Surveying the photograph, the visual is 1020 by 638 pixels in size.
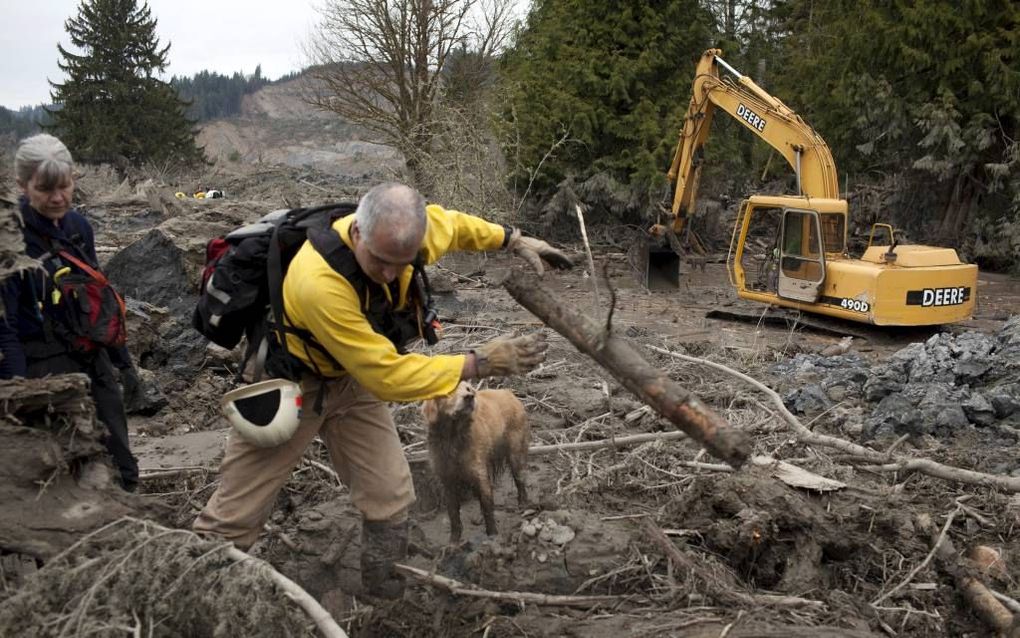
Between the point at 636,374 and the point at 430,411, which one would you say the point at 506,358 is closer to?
the point at 636,374

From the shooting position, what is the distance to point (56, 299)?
4082mm

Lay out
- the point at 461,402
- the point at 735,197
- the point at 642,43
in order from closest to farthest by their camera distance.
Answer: the point at 461,402, the point at 642,43, the point at 735,197

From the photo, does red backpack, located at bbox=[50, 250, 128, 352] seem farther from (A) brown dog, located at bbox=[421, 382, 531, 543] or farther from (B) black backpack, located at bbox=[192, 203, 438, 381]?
(A) brown dog, located at bbox=[421, 382, 531, 543]

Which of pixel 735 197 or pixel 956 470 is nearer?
pixel 956 470

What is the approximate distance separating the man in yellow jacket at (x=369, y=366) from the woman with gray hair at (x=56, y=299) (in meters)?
0.91

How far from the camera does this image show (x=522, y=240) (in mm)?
4328

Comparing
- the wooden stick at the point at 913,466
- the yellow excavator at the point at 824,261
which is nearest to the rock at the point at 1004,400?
the wooden stick at the point at 913,466

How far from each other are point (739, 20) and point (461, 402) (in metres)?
22.7

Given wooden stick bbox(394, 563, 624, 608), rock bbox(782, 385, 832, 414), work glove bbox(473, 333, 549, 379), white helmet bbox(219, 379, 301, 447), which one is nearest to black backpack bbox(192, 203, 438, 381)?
white helmet bbox(219, 379, 301, 447)

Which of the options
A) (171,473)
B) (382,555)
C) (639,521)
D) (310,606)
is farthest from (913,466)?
(171,473)

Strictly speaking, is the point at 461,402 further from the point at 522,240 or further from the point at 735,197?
the point at 735,197

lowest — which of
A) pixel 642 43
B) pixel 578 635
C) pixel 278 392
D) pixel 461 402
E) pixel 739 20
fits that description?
pixel 578 635

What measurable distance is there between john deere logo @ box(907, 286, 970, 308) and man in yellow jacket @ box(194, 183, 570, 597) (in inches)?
314

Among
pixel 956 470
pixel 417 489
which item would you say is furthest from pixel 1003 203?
pixel 417 489
